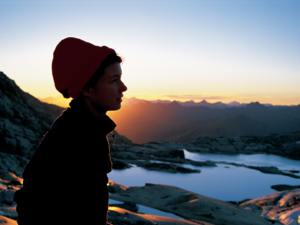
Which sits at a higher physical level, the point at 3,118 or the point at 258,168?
the point at 3,118

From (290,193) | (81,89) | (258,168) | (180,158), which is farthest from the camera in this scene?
Answer: (180,158)

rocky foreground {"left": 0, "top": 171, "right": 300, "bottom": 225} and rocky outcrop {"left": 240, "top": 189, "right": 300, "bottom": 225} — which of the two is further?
rocky outcrop {"left": 240, "top": 189, "right": 300, "bottom": 225}

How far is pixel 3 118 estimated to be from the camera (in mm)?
15266

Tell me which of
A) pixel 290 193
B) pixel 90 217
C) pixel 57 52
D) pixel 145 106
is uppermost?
pixel 145 106

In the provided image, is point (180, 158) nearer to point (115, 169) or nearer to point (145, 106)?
point (115, 169)

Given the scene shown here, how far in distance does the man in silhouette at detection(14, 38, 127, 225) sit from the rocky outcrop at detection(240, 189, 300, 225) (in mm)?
10113

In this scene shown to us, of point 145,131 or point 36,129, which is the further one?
point 145,131

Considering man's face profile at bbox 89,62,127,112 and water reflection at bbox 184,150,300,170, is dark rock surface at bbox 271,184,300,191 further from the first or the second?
man's face profile at bbox 89,62,127,112

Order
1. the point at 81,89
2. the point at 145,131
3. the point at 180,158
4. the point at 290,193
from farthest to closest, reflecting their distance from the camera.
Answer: the point at 145,131 < the point at 180,158 < the point at 290,193 < the point at 81,89

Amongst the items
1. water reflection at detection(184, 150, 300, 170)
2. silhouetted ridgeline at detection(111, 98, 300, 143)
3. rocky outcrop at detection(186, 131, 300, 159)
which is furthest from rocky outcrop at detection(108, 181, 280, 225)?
silhouetted ridgeline at detection(111, 98, 300, 143)

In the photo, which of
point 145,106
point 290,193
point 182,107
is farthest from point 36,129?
point 182,107

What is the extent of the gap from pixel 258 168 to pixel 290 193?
1552cm

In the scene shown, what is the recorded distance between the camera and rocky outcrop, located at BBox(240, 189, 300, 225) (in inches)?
356

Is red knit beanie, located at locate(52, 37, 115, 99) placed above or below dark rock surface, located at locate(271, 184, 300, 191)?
above
